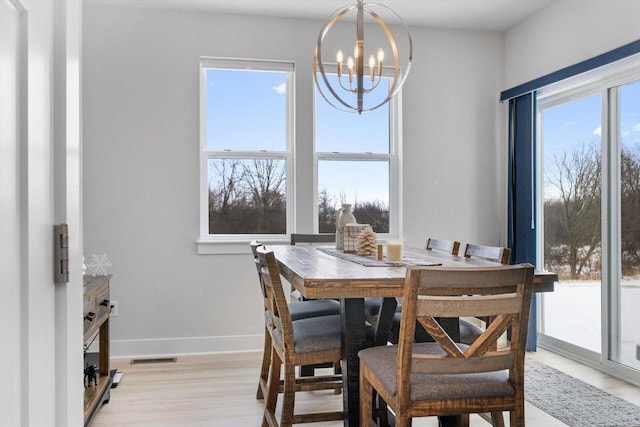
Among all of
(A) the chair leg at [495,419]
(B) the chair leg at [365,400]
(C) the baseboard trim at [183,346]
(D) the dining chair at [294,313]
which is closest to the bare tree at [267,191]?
(C) the baseboard trim at [183,346]

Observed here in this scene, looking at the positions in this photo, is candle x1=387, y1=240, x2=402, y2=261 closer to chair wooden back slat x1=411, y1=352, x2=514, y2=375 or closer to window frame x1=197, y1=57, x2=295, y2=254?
chair wooden back slat x1=411, y1=352, x2=514, y2=375

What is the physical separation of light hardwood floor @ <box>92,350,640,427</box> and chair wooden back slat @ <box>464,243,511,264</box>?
2.76 ft

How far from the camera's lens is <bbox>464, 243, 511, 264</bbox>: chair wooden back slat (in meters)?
2.46

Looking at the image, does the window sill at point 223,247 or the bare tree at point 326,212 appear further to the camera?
the bare tree at point 326,212

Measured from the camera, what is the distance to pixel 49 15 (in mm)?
729

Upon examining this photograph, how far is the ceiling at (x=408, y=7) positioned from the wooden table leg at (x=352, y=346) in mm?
2526

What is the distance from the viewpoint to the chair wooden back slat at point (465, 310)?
1508 mm

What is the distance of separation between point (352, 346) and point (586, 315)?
2406 millimetres

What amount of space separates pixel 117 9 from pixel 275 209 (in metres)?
1.87

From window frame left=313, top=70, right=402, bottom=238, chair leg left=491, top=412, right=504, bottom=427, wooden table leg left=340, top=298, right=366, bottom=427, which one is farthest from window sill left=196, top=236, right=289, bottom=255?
chair leg left=491, top=412, right=504, bottom=427

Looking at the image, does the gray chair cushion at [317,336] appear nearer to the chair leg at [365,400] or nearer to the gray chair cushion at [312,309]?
the chair leg at [365,400]

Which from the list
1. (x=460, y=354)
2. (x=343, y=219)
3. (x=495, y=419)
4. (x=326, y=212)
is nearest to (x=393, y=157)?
(x=326, y=212)

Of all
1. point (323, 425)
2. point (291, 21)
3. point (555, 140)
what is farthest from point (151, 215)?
point (555, 140)

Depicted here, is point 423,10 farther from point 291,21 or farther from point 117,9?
point 117,9
